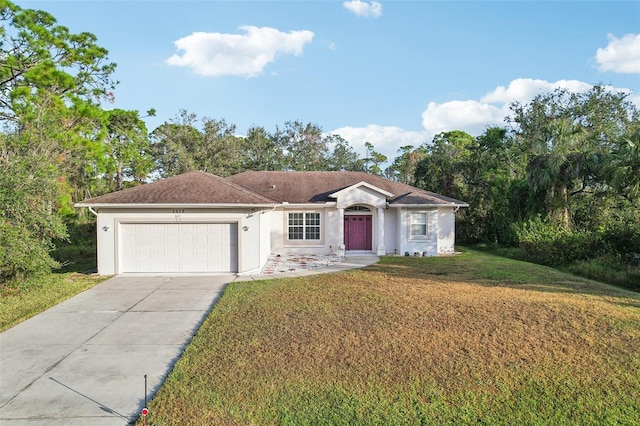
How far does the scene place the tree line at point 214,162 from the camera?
38.3 feet

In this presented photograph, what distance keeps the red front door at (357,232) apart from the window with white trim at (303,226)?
62.9 inches

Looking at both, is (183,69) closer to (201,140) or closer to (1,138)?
(1,138)

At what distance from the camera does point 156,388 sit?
5.47 meters

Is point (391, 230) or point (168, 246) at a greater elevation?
point (391, 230)

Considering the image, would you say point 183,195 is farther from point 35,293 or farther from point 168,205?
point 35,293

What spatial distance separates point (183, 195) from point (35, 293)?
211 inches

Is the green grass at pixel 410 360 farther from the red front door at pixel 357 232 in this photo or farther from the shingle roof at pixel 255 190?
the red front door at pixel 357 232

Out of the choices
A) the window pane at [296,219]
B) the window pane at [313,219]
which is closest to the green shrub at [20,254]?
the window pane at [296,219]

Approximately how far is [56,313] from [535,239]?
18.5 metres

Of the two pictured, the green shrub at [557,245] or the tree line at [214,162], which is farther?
the green shrub at [557,245]

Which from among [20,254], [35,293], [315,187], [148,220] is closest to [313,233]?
[315,187]

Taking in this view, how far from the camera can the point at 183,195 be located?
13.9 metres

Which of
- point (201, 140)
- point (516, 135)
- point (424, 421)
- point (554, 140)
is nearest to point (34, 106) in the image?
point (201, 140)

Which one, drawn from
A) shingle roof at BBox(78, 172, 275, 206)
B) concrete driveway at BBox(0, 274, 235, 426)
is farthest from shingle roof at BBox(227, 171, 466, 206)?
concrete driveway at BBox(0, 274, 235, 426)
